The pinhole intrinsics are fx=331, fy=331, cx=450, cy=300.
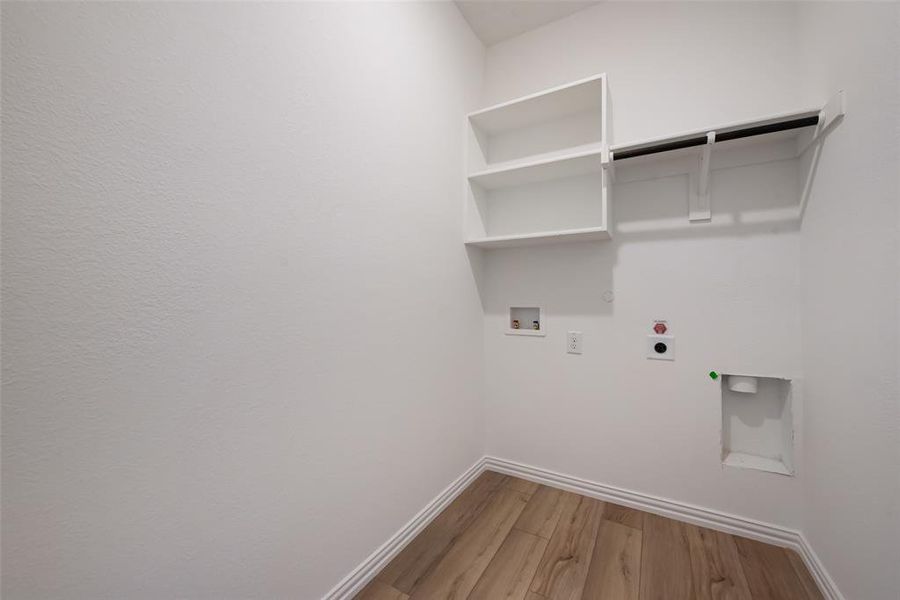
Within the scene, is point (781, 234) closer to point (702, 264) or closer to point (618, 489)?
point (702, 264)

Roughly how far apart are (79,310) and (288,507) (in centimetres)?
73

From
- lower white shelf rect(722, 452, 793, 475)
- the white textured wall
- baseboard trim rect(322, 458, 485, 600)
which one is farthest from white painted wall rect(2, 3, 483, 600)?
lower white shelf rect(722, 452, 793, 475)

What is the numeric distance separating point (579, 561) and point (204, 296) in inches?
64.2

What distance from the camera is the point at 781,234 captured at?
1414 mm

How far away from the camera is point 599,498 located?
174cm

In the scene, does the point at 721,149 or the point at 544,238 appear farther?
the point at 544,238

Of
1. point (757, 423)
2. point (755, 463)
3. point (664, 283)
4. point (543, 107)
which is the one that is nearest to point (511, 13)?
point (543, 107)

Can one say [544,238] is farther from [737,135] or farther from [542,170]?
[737,135]

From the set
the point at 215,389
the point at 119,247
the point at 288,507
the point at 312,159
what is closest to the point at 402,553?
the point at 288,507

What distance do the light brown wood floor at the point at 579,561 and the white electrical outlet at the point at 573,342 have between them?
0.78m

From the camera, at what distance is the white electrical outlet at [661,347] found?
1603mm

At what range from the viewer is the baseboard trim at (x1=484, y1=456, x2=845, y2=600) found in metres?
1.25

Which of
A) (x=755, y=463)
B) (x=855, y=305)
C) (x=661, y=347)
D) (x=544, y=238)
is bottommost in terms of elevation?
(x=755, y=463)

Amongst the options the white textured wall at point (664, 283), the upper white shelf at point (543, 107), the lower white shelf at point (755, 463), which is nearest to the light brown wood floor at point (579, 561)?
the white textured wall at point (664, 283)
